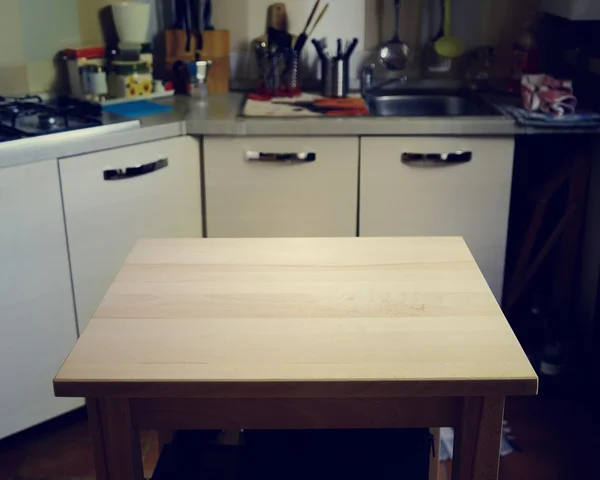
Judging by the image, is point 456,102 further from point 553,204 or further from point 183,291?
point 183,291

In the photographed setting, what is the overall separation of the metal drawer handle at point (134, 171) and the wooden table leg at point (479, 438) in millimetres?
1332

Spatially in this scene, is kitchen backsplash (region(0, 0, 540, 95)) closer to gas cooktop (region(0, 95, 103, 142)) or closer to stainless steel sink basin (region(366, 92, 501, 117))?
stainless steel sink basin (region(366, 92, 501, 117))

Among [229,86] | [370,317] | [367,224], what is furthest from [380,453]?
[229,86]

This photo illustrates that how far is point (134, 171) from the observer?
213 cm

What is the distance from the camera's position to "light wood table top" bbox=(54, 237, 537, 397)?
1.00 meters

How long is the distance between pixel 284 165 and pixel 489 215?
682 mm

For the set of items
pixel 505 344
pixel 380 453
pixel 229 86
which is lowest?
pixel 380 453

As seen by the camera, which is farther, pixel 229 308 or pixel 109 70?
pixel 109 70

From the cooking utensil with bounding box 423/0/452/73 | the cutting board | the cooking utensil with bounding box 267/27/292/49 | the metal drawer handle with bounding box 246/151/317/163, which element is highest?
the cooking utensil with bounding box 267/27/292/49

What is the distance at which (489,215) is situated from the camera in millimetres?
2355

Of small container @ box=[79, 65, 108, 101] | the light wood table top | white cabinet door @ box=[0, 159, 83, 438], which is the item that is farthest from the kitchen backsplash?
the light wood table top

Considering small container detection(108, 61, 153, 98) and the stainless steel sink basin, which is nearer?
small container detection(108, 61, 153, 98)

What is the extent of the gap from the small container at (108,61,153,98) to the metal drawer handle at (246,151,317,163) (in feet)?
1.68

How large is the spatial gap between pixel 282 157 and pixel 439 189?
510 mm
